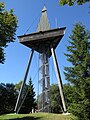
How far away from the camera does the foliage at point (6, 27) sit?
27.4 metres

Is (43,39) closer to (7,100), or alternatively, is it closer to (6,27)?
(6,27)

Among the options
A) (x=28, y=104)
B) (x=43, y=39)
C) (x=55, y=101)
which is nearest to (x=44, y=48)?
(x=43, y=39)

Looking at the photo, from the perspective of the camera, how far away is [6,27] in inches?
1095

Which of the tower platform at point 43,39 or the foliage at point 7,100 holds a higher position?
the tower platform at point 43,39

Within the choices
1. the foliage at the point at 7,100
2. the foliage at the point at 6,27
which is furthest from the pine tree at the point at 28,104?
the foliage at the point at 6,27

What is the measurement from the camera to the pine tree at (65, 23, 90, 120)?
21250mm

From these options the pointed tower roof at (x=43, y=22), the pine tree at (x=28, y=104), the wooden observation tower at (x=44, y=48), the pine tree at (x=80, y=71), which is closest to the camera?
the pine tree at (x=80, y=71)

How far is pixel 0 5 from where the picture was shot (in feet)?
89.0

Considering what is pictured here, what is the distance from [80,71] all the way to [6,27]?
32.6 feet

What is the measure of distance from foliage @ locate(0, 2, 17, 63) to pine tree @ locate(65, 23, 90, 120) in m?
7.23

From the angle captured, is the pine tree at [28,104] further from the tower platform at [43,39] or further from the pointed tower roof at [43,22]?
the pointed tower roof at [43,22]

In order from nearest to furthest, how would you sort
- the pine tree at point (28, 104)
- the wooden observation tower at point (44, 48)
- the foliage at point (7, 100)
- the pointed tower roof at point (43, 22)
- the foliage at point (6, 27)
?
the foliage at point (6, 27) < the wooden observation tower at point (44, 48) < the pointed tower roof at point (43, 22) < the pine tree at point (28, 104) < the foliage at point (7, 100)

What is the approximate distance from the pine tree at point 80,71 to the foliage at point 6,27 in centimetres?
723

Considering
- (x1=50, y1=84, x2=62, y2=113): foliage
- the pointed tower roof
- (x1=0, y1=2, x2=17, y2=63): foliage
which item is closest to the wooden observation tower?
the pointed tower roof
